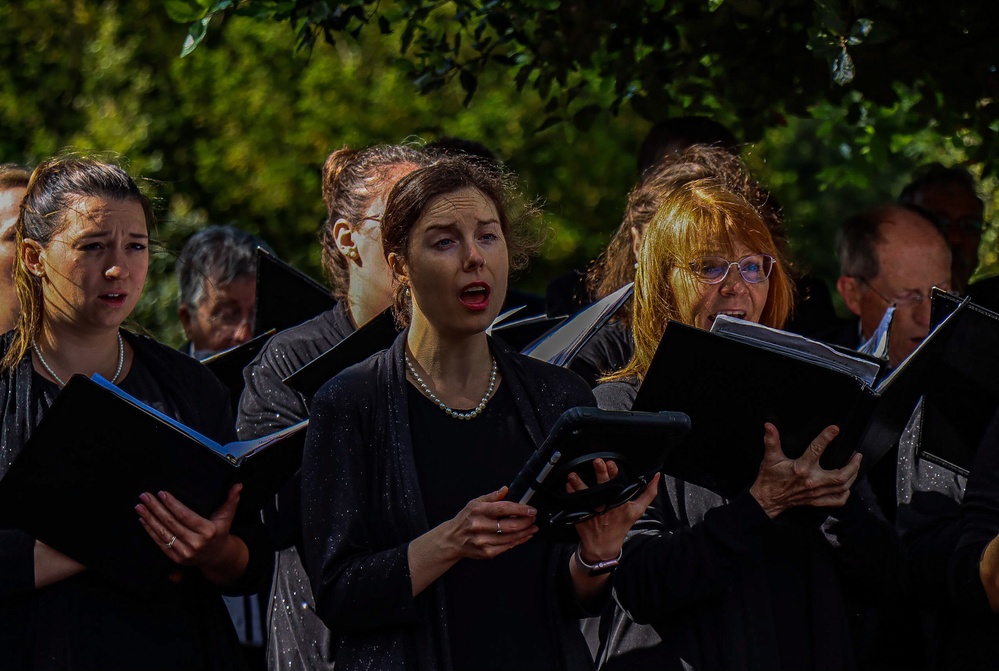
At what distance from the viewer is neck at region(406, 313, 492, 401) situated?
10.4 feet

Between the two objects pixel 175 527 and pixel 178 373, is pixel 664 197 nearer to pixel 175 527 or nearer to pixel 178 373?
pixel 178 373

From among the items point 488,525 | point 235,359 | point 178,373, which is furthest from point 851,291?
point 488,525

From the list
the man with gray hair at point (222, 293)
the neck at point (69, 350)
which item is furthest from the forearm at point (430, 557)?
the man with gray hair at point (222, 293)

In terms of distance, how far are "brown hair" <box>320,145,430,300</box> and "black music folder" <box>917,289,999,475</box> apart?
1.64m

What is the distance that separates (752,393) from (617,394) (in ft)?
1.38

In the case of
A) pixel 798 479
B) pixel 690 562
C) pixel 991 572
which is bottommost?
pixel 991 572

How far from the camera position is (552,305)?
5289 millimetres

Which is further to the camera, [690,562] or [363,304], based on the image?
[363,304]

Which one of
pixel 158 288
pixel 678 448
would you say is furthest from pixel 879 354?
pixel 158 288

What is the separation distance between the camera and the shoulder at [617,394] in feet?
11.4

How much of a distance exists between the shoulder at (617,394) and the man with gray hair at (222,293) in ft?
8.77

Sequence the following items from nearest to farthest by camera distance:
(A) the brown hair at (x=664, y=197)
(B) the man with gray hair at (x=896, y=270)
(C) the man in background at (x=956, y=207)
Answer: (A) the brown hair at (x=664, y=197)
(B) the man with gray hair at (x=896, y=270)
(C) the man in background at (x=956, y=207)

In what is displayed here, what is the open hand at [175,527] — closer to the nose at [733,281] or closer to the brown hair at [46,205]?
the brown hair at [46,205]

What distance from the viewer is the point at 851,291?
5344 millimetres
